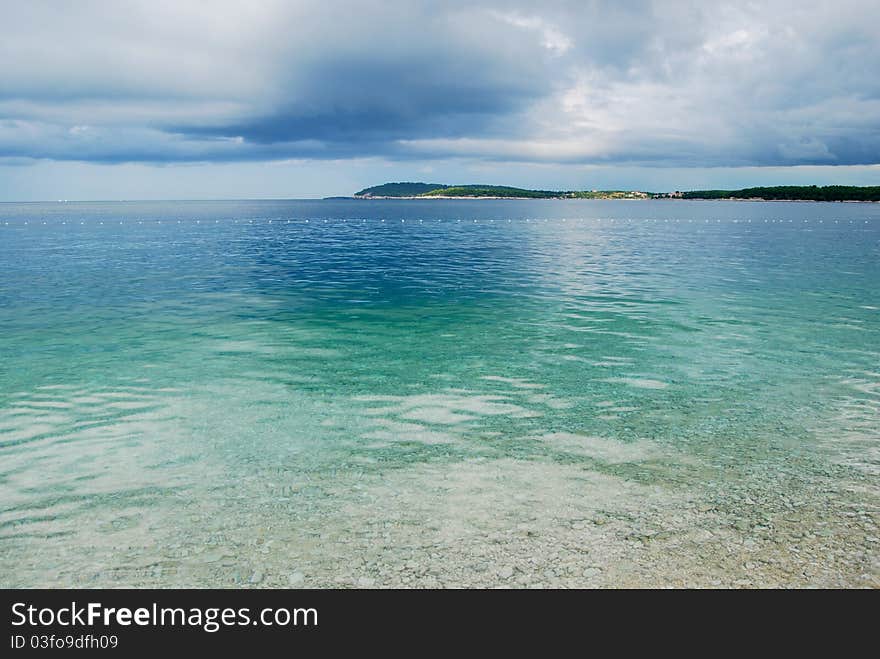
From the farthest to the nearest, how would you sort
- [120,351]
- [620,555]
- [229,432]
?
[120,351] < [229,432] < [620,555]

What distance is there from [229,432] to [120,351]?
44.4 feet

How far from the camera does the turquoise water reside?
36.5 feet

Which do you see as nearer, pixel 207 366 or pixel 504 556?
pixel 504 556

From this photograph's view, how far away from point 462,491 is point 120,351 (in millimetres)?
21020

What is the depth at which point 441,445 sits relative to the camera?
651 inches

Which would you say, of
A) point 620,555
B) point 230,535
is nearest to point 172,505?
point 230,535

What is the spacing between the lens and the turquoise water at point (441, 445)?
11.1 meters
